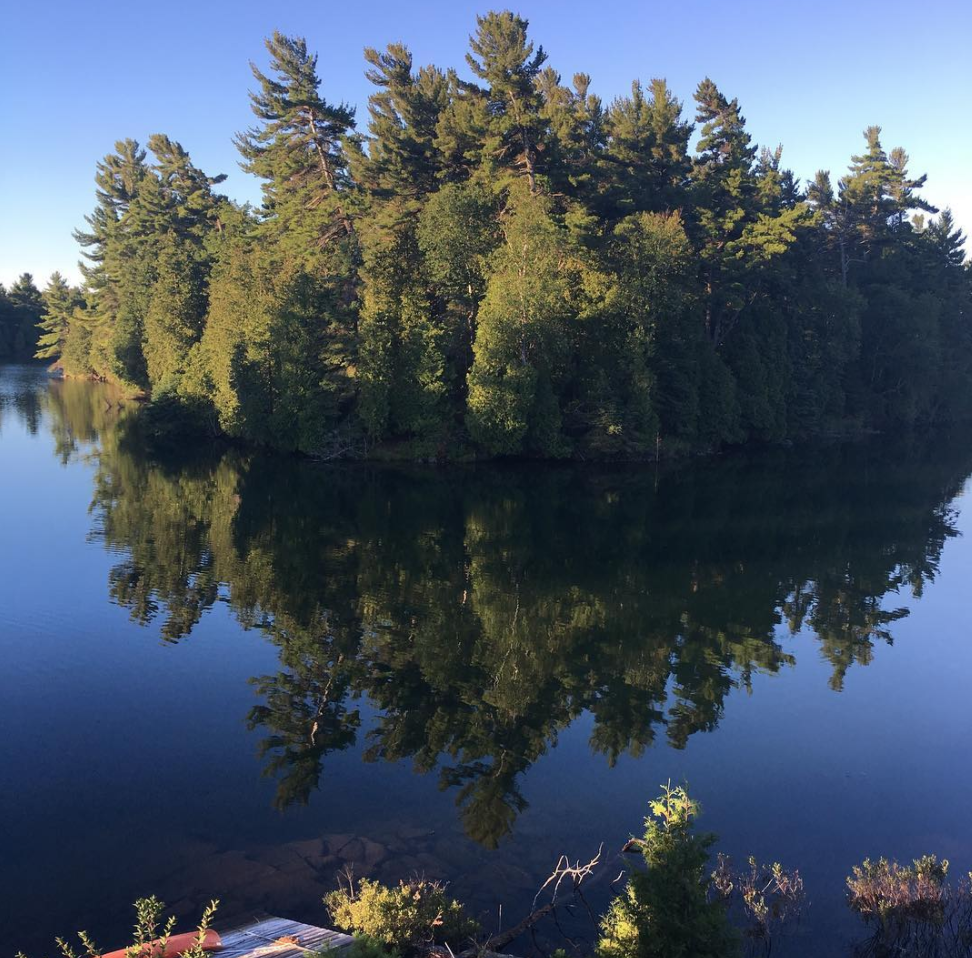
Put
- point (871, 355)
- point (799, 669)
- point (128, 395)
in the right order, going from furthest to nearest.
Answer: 1. point (128, 395)
2. point (871, 355)
3. point (799, 669)

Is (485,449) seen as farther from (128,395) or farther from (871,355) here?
(128,395)

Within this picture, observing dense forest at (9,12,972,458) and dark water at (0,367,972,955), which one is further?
dense forest at (9,12,972,458)

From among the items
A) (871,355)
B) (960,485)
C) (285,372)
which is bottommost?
(960,485)

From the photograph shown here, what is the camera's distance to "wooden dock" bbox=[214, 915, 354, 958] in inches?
428

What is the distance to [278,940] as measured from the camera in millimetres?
11328

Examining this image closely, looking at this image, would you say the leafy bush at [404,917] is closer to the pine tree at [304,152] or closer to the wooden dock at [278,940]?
the wooden dock at [278,940]

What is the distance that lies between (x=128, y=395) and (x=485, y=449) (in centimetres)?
6505

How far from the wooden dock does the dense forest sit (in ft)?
151

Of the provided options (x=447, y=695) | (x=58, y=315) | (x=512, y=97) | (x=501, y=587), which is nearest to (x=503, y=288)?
(x=512, y=97)

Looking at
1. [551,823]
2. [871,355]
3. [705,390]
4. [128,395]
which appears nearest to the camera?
[551,823]

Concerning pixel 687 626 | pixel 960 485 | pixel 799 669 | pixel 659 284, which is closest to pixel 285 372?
pixel 659 284

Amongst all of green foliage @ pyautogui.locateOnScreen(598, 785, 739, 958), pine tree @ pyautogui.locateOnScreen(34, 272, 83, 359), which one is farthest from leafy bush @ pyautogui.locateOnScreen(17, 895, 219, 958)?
pine tree @ pyautogui.locateOnScreen(34, 272, 83, 359)

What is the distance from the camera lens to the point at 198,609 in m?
28.8

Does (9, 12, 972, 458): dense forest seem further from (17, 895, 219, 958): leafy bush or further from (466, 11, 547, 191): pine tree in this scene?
(17, 895, 219, 958): leafy bush
